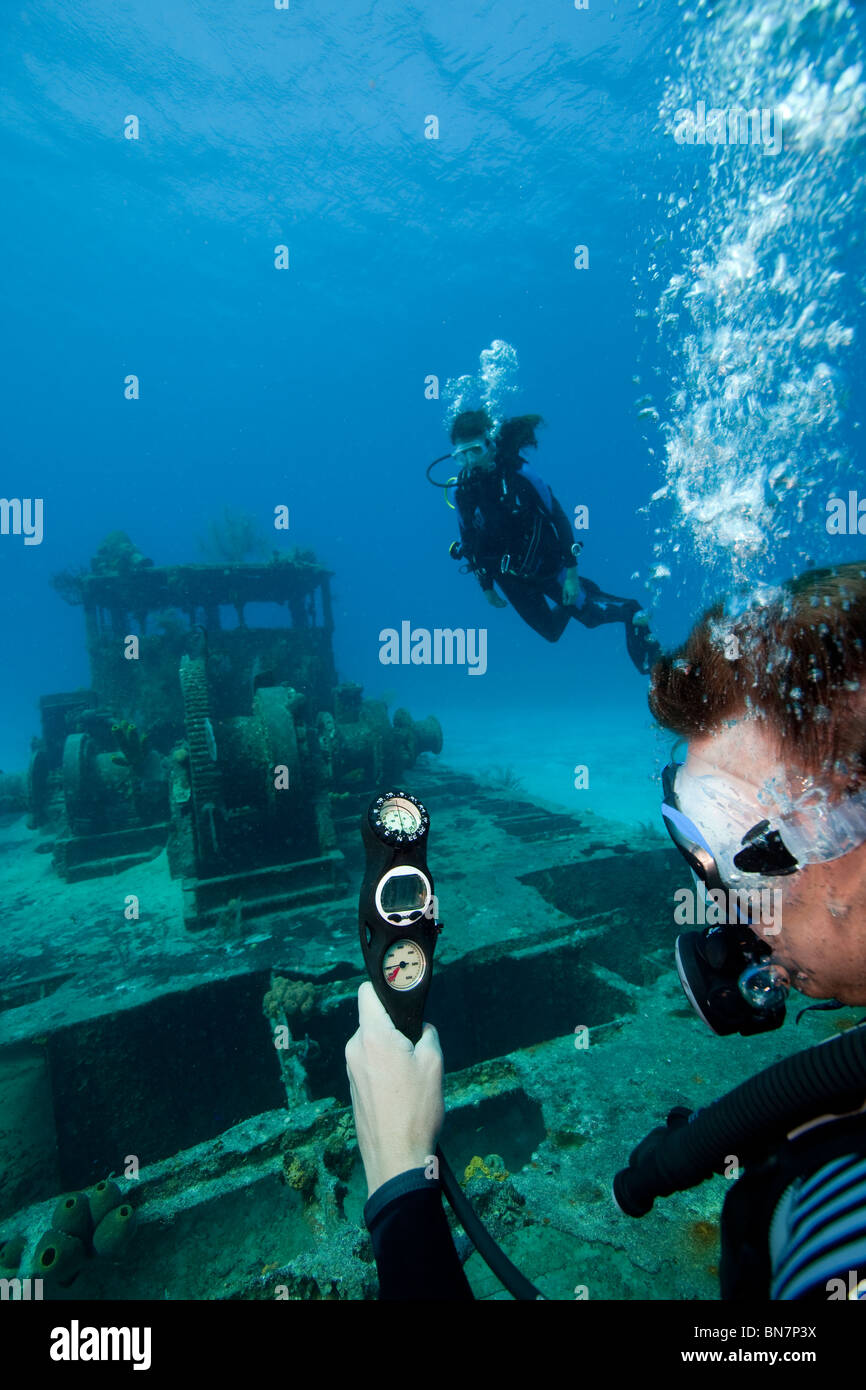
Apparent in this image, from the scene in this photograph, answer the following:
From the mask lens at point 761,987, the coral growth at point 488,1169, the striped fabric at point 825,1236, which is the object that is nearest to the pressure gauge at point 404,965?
the striped fabric at point 825,1236

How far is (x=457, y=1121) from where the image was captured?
11.8 feet

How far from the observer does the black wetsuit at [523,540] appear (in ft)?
25.6

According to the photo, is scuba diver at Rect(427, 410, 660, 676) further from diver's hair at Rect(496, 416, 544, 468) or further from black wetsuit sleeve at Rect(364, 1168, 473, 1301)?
black wetsuit sleeve at Rect(364, 1168, 473, 1301)

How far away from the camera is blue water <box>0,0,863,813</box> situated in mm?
11023

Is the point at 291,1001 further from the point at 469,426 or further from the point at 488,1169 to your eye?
the point at 469,426

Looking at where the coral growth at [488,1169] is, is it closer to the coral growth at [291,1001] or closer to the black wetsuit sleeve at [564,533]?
the coral growth at [291,1001]

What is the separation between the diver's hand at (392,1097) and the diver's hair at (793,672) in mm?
1043

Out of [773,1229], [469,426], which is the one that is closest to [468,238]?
[469,426]

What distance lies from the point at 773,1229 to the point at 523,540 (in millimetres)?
7444

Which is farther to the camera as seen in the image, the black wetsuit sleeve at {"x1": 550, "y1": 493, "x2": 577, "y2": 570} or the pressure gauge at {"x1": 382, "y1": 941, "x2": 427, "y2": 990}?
the black wetsuit sleeve at {"x1": 550, "y1": 493, "x2": 577, "y2": 570}

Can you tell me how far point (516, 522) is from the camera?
25.8 ft

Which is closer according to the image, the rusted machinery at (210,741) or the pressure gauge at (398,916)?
the pressure gauge at (398,916)

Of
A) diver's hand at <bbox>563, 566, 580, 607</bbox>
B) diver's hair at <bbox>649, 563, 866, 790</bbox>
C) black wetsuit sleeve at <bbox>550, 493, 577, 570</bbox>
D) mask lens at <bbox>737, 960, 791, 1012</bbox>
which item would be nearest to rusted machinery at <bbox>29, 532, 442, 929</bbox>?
diver's hand at <bbox>563, 566, 580, 607</bbox>
